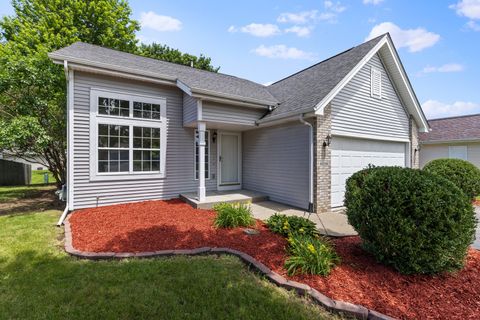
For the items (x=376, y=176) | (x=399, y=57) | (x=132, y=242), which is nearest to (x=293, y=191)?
(x=376, y=176)

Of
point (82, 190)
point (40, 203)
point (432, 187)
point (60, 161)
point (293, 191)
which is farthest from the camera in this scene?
point (60, 161)

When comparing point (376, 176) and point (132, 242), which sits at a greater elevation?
point (376, 176)

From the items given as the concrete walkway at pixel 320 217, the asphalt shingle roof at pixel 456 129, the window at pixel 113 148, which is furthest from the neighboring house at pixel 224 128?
the asphalt shingle roof at pixel 456 129

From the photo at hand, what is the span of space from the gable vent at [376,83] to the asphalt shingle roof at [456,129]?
34.0 feet

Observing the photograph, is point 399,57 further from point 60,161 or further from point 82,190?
point 60,161

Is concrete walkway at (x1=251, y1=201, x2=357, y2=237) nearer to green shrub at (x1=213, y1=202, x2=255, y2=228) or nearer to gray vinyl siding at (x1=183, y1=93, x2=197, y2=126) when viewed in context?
green shrub at (x1=213, y1=202, x2=255, y2=228)

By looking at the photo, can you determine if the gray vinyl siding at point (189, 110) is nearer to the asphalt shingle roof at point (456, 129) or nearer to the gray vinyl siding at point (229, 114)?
the gray vinyl siding at point (229, 114)

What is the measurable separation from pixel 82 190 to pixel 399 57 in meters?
12.2

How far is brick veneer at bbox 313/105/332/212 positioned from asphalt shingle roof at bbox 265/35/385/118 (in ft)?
2.20

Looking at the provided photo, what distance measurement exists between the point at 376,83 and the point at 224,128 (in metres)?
6.29

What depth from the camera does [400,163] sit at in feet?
34.1

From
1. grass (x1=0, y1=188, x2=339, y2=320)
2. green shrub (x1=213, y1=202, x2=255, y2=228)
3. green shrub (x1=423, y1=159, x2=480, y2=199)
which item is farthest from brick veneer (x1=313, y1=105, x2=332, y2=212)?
green shrub (x1=423, y1=159, x2=480, y2=199)

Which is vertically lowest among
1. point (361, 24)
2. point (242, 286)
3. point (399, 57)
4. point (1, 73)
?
point (242, 286)

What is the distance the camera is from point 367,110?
8992 millimetres
